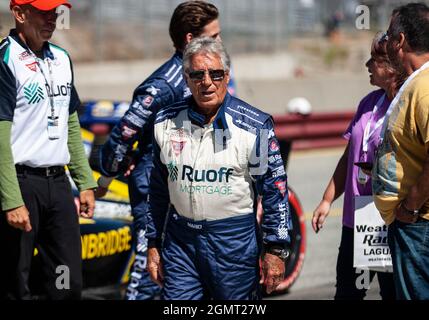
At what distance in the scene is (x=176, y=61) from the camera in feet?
18.1

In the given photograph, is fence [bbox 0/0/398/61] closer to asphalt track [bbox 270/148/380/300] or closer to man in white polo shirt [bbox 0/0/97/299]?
asphalt track [bbox 270/148/380/300]

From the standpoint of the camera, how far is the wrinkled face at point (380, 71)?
16.2 feet

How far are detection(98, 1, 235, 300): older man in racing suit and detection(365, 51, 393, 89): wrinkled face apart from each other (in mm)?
930

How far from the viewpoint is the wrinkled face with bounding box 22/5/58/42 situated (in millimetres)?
4938

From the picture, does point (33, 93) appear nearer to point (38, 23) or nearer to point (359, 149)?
point (38, 23)

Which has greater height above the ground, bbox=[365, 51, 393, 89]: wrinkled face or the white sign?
bbox=[365, 51, 393, 89]: wrinkled face

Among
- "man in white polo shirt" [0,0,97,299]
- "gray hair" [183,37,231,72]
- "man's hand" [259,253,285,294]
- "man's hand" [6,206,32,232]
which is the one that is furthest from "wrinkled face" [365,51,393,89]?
"man's hand" [6,206,32,232]

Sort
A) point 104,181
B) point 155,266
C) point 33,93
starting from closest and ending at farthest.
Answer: point 155,266 → point 33,93 → point 104,181

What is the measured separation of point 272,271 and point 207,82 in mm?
942

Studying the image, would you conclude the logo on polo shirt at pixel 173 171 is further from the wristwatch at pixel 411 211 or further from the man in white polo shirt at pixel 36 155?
the wristwatch at pixel 411 211

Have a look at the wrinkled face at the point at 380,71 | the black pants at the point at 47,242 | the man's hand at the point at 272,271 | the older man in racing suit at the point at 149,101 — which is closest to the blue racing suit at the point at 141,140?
the older man in racing suit at the point at 149,101

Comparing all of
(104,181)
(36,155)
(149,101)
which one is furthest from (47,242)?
(149,101)

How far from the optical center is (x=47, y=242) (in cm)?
512

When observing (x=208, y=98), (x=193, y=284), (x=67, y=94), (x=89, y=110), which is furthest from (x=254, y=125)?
(x=89, y=110)
